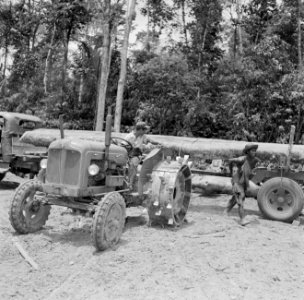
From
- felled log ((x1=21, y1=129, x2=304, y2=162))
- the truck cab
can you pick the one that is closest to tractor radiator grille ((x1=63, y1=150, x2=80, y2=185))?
felled log ((x1=21, y1=129, x2=304, y2=162))

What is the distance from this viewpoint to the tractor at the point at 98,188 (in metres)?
5.60

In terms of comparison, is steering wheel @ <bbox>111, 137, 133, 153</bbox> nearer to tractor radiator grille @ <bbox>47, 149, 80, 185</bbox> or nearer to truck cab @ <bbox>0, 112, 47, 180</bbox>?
tractor radiator grille @ <bbox>47, 149, 80, 185</bbox>

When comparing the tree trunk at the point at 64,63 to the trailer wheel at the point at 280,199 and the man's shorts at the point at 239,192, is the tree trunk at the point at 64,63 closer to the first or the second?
the trailer wheel at the point at 280,199

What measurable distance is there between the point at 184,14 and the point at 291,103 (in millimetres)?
10156

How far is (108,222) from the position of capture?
5.51 meters

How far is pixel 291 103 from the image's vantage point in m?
16.7

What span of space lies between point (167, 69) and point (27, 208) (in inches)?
540

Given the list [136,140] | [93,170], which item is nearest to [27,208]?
[93,170]

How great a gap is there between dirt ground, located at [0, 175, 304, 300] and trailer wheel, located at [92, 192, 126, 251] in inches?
5.8

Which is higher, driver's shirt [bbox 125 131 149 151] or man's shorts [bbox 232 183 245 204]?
driver's shirt [bbox 125 131 149 151]

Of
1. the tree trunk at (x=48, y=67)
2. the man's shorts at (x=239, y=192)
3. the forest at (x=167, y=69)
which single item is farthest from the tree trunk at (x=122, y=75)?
the man's shorts at (x=239, y=192)

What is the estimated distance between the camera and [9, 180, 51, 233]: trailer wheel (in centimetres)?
593

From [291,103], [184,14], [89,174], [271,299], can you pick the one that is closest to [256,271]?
[271,299]

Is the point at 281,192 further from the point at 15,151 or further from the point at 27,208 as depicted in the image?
the point at 15,151
